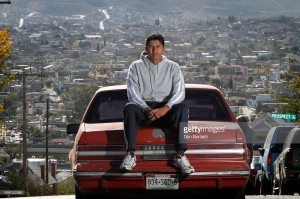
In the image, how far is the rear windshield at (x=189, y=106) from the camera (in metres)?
13.8

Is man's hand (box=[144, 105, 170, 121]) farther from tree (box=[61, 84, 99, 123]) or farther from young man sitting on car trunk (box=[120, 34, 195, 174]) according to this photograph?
tree (box=[61, 84, 99, 123])

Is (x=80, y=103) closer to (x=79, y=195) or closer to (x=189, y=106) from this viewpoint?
(x=189, y=106)

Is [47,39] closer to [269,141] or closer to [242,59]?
[242,59]

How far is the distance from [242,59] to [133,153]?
163943 mm

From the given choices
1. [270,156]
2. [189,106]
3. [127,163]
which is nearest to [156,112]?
[127,163]

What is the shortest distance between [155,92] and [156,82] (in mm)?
110

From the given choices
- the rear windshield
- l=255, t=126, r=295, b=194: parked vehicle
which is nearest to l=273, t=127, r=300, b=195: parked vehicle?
l=255, t=126, r=295, b=194: parked vehicle

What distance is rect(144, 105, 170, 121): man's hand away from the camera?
12.9 metres

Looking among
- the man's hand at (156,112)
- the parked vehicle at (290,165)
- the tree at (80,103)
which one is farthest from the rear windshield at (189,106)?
the tree at (80,103)

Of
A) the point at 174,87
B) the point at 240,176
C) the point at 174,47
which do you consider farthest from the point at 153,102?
the point at 174,47

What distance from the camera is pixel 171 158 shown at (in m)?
13.0

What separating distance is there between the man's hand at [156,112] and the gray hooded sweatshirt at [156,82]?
12.9 inches

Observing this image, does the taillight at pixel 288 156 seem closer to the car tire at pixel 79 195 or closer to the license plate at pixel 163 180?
the car tire at pixel 79 195

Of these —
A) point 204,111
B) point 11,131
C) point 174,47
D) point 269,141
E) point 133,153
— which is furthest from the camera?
point 174,47
